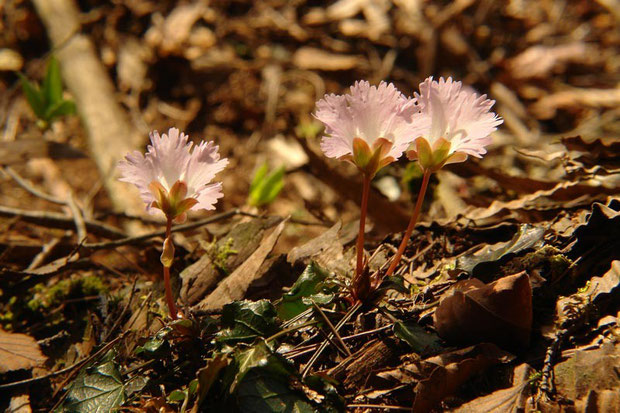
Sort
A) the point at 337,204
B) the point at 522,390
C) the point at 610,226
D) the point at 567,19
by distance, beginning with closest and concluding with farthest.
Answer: the point at 522,390 → the point at 610,226 → the point at 337,204 → the point at 567,19

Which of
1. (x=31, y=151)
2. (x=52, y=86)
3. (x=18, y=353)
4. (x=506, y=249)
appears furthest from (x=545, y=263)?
(x=52, y=86)

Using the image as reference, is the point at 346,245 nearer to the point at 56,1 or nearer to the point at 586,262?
the point at 586,262

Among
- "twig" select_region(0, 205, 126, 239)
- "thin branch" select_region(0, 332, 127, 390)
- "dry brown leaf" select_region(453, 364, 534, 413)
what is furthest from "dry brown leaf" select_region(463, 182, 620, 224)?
"twig" select_region(0, 205, 126, 239)

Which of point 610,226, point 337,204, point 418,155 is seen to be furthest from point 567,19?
point 418,155

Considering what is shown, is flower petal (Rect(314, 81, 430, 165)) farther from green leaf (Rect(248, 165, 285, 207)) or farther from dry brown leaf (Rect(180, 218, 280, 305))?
green leaf (Rect(248, 165, 285, 207))

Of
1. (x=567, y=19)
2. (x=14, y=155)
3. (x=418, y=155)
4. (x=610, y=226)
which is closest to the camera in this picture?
(x=418, y=155)

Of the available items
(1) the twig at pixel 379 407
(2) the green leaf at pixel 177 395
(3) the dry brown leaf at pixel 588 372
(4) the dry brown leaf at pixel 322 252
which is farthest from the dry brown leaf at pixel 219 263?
(3) the dry brown leaf at pixel 588 372

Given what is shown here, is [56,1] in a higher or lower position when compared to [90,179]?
higher

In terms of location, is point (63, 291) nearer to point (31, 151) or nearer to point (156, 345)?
point (156, 345)
